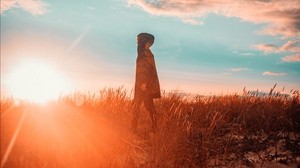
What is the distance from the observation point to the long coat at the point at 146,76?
7301mm

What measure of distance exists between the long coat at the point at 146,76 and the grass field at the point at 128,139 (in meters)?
0.41

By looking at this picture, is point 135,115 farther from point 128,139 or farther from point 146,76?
point 128,139

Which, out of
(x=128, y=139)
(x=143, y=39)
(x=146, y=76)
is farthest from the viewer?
(x=146, y=76)

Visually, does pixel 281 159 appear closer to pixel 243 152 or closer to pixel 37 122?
pixel 243 152

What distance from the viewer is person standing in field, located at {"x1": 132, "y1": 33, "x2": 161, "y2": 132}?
7.26m

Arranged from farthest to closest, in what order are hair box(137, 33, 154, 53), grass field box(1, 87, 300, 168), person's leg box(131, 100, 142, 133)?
person's leg box(131, 100, 142, 133) → hair box(137, 33, 154, 53) → grass field box(1, 87, 300, 168)

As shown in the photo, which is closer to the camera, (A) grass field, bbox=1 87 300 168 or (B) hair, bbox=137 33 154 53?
(A) grass field, bbox=1 87 300 168

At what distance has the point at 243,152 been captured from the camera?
604 cm

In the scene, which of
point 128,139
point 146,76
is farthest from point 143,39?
point 128,139

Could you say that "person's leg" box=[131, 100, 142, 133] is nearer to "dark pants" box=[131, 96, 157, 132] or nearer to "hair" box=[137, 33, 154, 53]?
"dark pants" box=[131, 96, 157, 132]

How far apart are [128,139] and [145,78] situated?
1725 mm

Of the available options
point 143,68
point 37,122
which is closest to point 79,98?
point 37,122

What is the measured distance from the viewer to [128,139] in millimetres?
5980

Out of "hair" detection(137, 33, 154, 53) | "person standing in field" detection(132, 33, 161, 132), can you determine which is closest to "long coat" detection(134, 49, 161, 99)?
"person standing in field" detection(132, 33, 161, 132)
